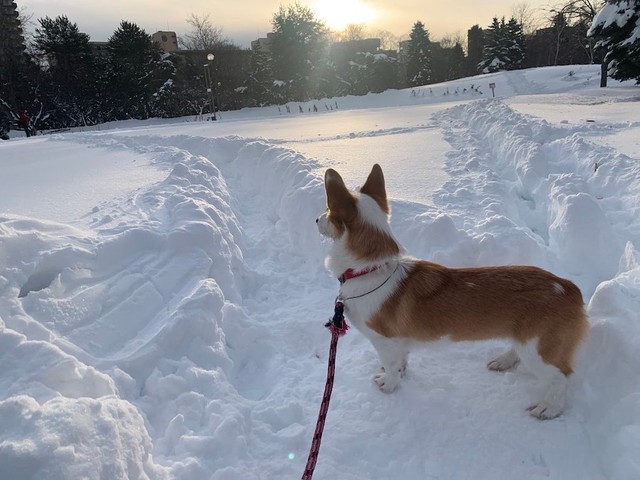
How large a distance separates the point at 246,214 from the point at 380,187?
5328 millimetres

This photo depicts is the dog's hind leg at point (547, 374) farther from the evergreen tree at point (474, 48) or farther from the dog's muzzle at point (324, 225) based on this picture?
the evergreen tree at point (474, 48)

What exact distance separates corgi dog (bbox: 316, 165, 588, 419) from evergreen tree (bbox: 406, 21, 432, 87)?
51684 millimetres

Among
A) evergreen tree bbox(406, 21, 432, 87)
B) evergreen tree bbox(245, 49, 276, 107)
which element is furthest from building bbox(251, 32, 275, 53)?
evergreen tree bbox(406, 21, 432, 87)

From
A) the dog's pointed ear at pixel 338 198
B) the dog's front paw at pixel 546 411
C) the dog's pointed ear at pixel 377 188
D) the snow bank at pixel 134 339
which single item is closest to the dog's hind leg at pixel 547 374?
the dog's front paw at pixel 546 411

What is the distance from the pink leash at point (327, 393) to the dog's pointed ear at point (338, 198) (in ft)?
2.31

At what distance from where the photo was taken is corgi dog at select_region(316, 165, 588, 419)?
278 centimetres

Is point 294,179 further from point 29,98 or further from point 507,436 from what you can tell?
point 29,98

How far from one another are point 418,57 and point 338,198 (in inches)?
2062

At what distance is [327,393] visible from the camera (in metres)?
2.56

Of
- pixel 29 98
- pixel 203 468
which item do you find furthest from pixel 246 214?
pixel 29 98

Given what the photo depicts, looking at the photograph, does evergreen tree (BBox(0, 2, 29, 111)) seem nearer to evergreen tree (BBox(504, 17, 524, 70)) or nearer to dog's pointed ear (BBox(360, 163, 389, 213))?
dog's pointed ear (BBox(360, 163, 389, 213))

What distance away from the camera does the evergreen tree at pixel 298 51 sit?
127 ft

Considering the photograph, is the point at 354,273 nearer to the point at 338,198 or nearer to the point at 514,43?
the point at 338,198

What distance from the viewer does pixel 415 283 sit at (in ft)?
9.96
